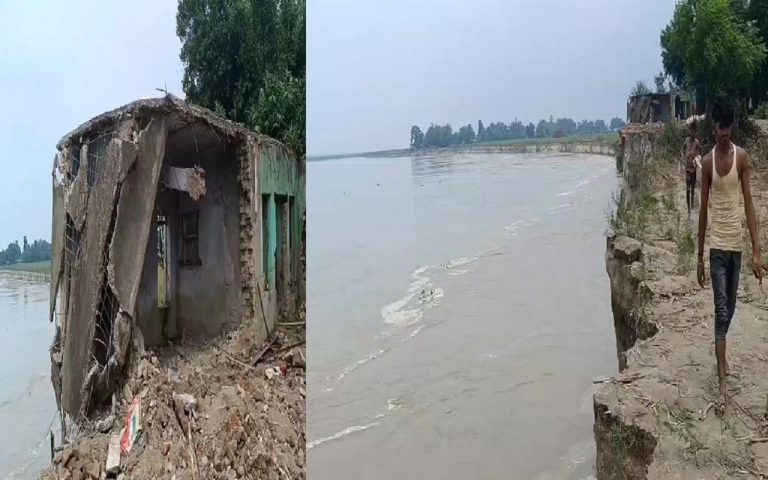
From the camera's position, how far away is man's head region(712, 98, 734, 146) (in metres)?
1.83

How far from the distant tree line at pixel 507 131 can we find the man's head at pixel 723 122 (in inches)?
14.4

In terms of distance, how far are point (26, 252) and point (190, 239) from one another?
1.52 ft

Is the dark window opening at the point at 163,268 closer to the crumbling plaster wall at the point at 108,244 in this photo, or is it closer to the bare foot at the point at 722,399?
the crumbling plaster wall at the point at 108,244

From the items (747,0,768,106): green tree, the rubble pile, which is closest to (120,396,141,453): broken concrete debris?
the rubble pile

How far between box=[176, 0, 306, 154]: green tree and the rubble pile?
26.0 inches

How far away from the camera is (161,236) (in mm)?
1824

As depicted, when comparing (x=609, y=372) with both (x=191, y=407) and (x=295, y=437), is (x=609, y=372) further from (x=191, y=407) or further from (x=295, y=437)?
(x=191, y=407)

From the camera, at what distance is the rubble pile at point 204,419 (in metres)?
1.71

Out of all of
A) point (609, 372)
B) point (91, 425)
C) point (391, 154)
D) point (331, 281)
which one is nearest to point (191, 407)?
point (91, 425)

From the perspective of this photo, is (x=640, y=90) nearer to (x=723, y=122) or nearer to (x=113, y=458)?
(x=723, y=122)

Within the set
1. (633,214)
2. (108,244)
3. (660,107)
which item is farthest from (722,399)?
(108,244)

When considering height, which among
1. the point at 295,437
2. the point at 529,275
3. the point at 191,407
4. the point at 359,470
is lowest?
the point at 359,470

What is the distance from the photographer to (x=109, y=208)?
173 cm

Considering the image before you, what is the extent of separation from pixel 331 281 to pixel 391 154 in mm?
479
